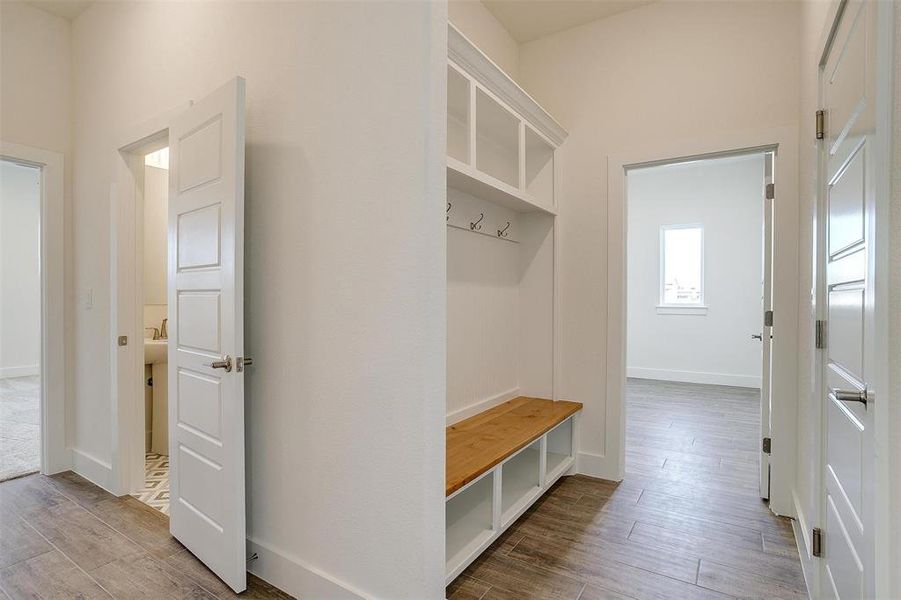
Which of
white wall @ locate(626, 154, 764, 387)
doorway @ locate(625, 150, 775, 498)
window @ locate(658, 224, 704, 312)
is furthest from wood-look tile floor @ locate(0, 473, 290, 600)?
window @ locate(658, 224, 704, 312)

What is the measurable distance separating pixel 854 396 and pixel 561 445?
2.13m

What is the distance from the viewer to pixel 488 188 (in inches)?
98.7

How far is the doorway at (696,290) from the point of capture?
568cm

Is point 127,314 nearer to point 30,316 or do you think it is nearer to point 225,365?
point 225,365

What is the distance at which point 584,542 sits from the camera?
7.32ft

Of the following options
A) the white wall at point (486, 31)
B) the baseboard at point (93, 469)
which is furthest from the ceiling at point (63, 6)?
the baseboard at point (93, 469)

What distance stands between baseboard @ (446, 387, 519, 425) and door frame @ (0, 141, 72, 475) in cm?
269

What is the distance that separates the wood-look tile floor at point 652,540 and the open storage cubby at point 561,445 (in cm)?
14

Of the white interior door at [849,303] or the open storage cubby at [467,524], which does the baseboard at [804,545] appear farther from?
the open storage cubby at [467,524]

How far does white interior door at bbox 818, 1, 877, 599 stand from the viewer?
3.56 feet

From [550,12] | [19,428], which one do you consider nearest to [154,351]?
[19,428]

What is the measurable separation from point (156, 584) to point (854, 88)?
2.99m

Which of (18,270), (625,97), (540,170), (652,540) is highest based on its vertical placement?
(625,97)

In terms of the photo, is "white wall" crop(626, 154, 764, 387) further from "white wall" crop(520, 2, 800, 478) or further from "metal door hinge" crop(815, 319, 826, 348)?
"metal door hinge" crop(815, 319, 826, 348)
